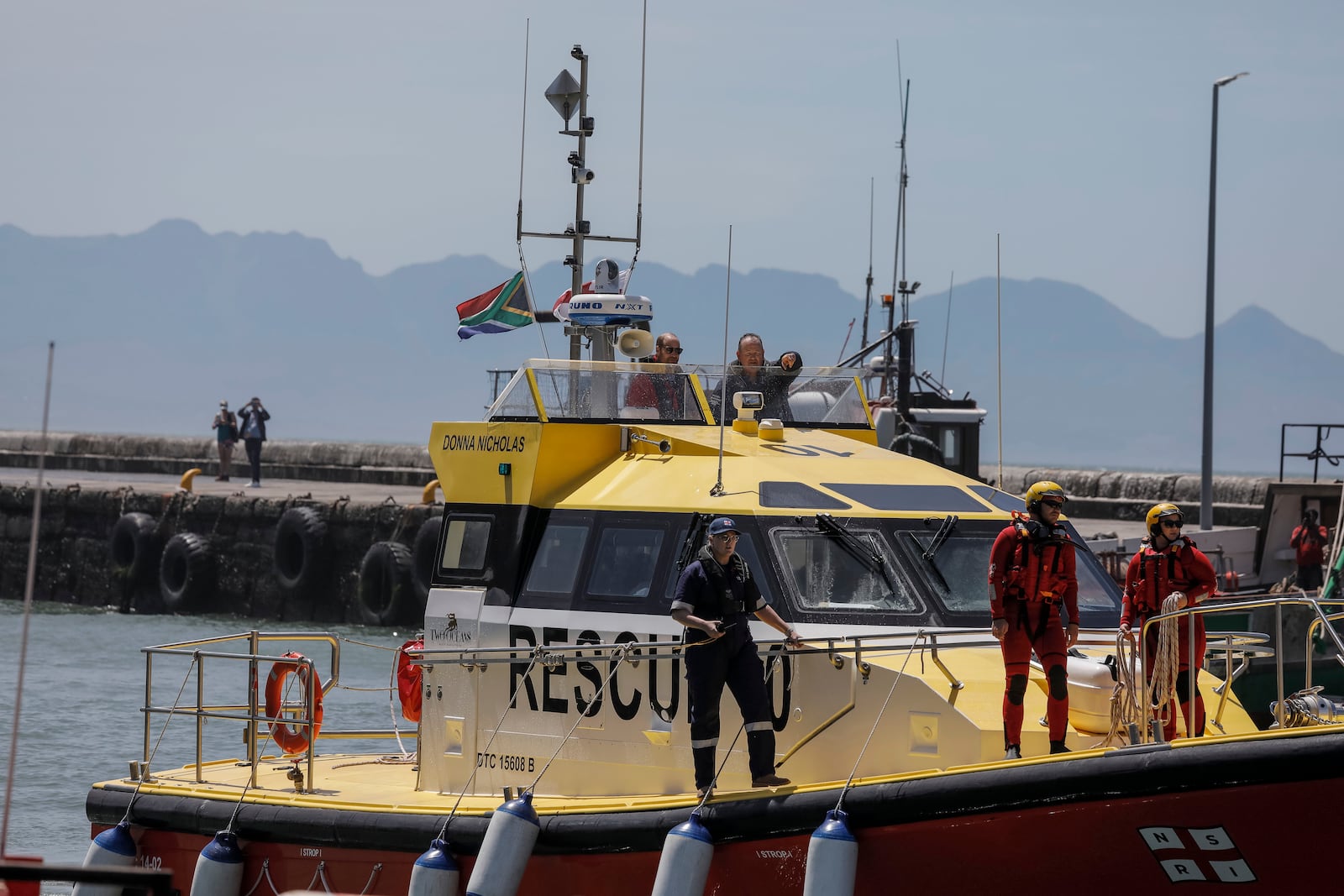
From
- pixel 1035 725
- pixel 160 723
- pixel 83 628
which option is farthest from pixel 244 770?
pixel 83 628

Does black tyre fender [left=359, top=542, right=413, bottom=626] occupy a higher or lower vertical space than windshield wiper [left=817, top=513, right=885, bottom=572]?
lower

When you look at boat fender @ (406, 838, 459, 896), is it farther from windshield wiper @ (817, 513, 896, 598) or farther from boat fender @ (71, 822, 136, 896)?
windshield wiper @ (817, 513, 896, 598)

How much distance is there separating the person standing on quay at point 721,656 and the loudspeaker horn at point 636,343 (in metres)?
2.75

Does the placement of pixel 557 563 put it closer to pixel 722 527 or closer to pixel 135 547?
pixel 722 527

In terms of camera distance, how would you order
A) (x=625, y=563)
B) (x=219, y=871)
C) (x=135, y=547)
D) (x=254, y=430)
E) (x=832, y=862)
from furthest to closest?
(x=254, y=430) < (x=135, y=547) < (x=219, y=871) < (x=625, y=563) < (x=832, y=862)

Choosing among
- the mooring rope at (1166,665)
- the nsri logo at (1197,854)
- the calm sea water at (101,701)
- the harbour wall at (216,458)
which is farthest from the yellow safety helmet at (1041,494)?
the harbour wall at (216,458)

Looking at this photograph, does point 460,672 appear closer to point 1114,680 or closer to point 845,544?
point 845,544

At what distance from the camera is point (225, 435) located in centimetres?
3281

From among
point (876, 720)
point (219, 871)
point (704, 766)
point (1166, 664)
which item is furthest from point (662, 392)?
point (1166, 664)

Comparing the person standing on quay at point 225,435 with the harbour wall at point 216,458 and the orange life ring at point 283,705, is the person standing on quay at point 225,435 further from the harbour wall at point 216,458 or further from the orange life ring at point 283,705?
the orange life ring at point 283,705

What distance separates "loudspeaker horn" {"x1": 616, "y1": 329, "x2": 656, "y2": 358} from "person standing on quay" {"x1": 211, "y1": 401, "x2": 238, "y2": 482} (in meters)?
23.5

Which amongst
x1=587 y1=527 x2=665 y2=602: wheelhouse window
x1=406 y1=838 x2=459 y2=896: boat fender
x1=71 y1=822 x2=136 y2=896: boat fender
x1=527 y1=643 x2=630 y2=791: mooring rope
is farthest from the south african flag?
x1=406 y1=838 x2=459 y2=896: boat fender

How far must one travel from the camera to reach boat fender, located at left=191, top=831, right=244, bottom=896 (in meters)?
7.92

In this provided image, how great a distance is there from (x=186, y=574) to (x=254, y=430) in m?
4.13
